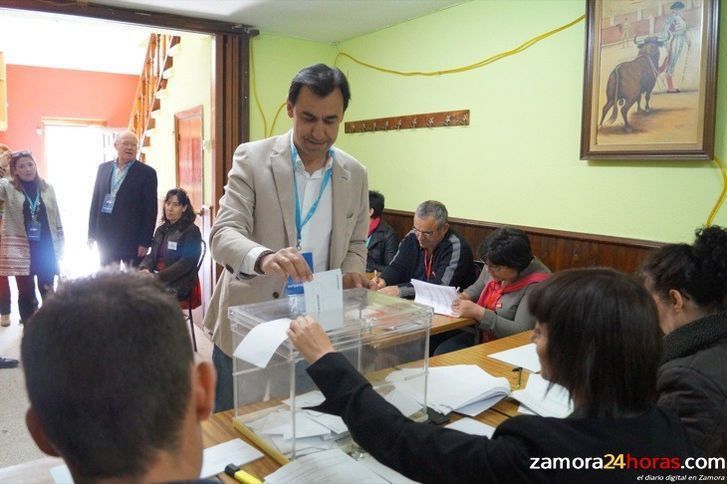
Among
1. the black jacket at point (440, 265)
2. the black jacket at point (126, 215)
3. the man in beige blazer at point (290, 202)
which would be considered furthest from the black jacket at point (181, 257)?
the man in beige blazer at point (290, 202)

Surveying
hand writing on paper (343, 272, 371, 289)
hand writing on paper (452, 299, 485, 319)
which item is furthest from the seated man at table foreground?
hand writing on paper (452, 299, 485, 319)

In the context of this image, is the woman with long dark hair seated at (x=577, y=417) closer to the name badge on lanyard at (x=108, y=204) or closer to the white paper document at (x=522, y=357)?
the white paper document at (x=522, y=357)

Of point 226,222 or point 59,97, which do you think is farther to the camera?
point 59,97

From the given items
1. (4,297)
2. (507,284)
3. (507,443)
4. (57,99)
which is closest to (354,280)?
(507,443)

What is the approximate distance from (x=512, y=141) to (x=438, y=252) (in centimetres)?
79

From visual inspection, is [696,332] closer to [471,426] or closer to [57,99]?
[471,426]

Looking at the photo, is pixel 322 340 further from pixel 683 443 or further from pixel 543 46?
pixel 543 46

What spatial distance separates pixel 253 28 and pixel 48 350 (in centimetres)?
414

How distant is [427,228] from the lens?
10.5 ft

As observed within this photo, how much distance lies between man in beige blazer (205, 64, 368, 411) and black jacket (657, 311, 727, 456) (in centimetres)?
78

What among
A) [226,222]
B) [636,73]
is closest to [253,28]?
[636,73]

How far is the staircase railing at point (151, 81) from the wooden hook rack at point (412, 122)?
2.09 m

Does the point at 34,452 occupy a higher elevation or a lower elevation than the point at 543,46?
lower

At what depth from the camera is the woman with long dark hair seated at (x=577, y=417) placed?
2.86ft
